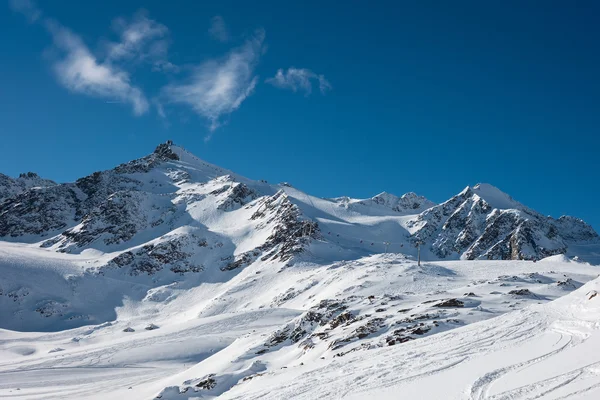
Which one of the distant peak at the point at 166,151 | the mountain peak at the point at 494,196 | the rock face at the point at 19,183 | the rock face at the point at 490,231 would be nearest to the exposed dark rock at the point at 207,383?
the rock face at the point at 490,231

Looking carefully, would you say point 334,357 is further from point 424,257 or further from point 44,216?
point 44,216

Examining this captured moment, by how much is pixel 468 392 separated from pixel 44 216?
13562 centimetres

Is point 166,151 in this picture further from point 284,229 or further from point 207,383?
point 207,383

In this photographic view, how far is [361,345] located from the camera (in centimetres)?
2505

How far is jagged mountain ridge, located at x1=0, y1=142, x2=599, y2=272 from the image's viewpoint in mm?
106312

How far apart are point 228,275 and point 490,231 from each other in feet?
246

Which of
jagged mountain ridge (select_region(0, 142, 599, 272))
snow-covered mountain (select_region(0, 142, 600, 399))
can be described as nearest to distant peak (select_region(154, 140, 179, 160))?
snow-covered mountain (select_region(0, 142, 600, 399))

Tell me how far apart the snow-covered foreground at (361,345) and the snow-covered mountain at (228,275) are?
275mm

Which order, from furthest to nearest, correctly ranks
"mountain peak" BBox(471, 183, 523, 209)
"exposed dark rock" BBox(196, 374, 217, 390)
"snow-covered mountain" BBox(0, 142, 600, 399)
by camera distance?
"mountain peak" BBox(471, 183, 523, 209) → "snow-covered mountain" BBox(0, 142, 600, 399) → "exposed dark rock" BBox(196, 374, 217, 390)

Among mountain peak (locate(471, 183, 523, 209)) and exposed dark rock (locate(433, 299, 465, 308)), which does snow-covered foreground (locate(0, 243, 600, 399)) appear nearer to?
exposed dark rock (locate(433, 299, 465, 308))

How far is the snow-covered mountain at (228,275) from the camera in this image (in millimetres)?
31031

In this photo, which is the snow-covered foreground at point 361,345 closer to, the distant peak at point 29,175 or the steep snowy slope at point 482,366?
the steep snowy slope at point 482,366

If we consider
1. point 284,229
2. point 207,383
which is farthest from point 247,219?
point 207,383

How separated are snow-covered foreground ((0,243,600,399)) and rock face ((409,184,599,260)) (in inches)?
2055
